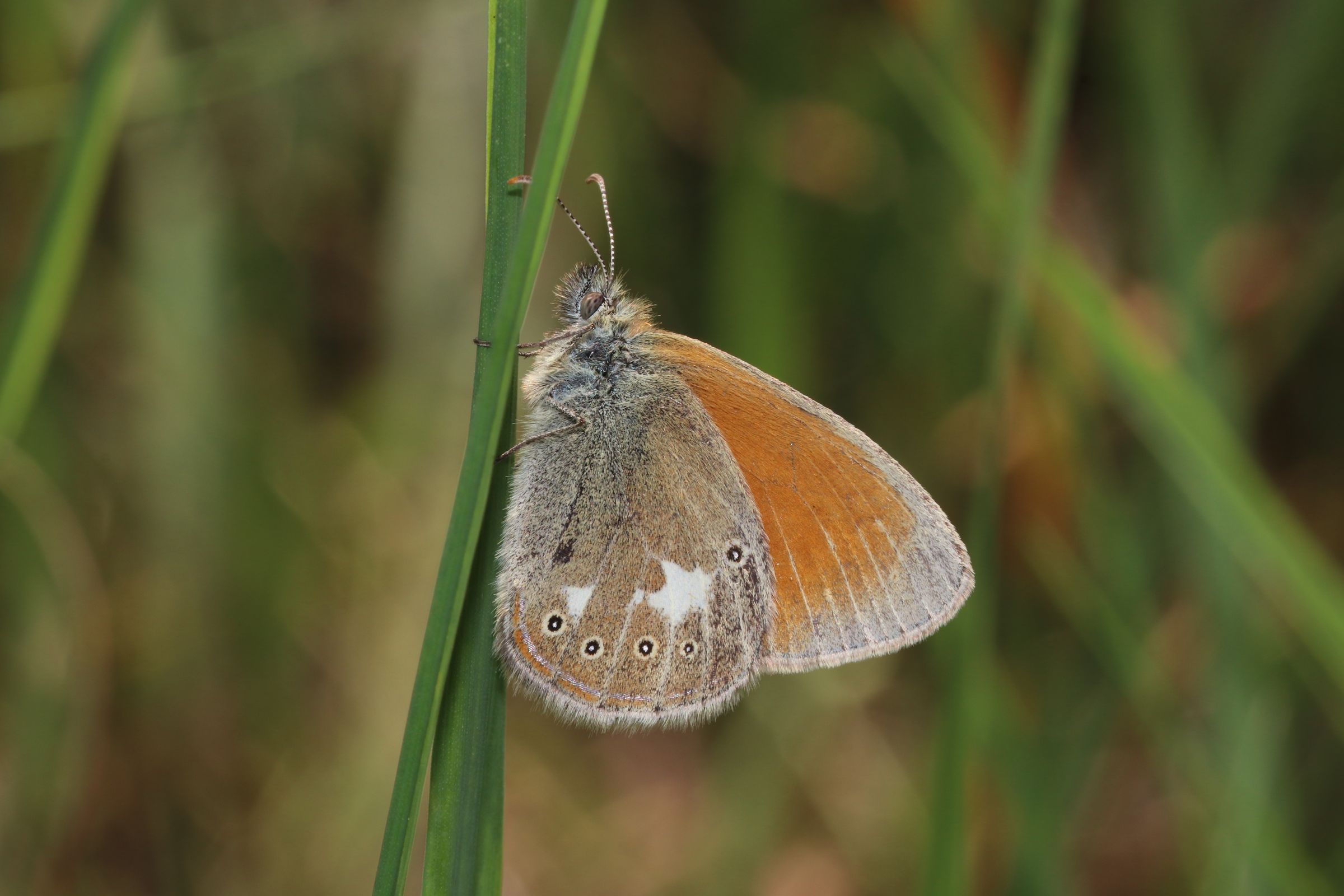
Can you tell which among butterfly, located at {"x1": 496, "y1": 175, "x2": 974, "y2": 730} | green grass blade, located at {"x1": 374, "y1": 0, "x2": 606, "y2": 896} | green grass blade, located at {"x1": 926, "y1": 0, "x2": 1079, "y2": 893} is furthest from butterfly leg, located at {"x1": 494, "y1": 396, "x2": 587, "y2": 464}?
green grass blade, located at {"x1": 926, "y1": 0, "x2": 1079, "y2": 893}

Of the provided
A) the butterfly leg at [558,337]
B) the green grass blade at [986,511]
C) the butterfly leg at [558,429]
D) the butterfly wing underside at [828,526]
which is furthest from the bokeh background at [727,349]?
the butterfly leg at [558,429]

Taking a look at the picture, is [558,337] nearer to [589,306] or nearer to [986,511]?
[589,306]

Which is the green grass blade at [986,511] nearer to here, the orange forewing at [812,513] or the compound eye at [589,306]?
the orange forewing at [812,513]

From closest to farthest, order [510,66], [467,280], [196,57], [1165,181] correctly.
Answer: [510,66] → [196,57] → [1165,181] → [467,280]

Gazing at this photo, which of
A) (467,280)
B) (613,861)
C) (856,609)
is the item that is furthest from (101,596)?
(856,609)

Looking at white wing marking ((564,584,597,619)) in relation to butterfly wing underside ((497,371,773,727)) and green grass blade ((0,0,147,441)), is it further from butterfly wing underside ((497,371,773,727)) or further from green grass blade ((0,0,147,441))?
green grass blade ((0,0,147,441))

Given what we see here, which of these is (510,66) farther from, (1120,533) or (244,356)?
(1120,533)
